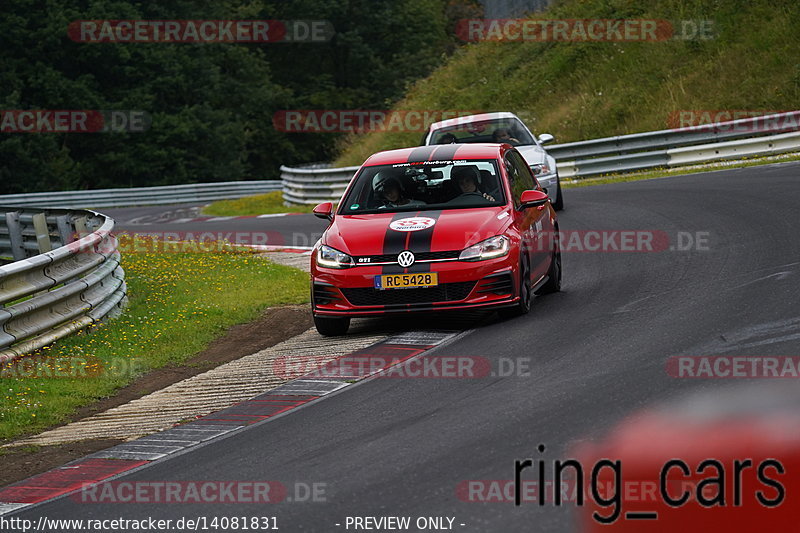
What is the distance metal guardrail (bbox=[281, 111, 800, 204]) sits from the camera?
23.9 metres

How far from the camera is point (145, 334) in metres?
11.9

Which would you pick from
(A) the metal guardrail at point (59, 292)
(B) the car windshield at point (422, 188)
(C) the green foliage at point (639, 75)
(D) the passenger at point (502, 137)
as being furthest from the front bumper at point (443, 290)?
(C) the green foliage at point (639, 75)

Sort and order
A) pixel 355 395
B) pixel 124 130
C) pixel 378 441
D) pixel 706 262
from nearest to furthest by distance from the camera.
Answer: pixel 378 441, pixel 355 395, pixel 706 262, pixel 124 130

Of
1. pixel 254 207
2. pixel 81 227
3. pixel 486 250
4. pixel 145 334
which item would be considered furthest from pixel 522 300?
pixel 254 207

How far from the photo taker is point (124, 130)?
57719mm

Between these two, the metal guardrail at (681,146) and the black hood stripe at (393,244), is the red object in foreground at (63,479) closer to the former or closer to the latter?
the black hood stripe at (393,244)

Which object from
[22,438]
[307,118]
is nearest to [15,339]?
[22,438]

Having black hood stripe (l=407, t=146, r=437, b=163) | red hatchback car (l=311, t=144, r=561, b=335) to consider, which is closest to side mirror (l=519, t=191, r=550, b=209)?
red hatchback car (l=311, t=144, r=561, b=335)

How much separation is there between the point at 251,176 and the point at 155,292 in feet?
183

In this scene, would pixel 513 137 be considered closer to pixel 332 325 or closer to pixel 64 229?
pixel 64 229

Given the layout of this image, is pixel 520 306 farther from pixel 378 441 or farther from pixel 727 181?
pixel 727 181

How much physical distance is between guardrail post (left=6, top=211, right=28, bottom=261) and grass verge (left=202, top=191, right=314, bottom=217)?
37.0 feet

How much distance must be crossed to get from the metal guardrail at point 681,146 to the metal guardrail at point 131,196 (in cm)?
1774

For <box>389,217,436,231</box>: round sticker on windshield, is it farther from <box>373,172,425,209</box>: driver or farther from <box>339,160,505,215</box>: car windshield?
<box>373,172,425,209</box>: driver
